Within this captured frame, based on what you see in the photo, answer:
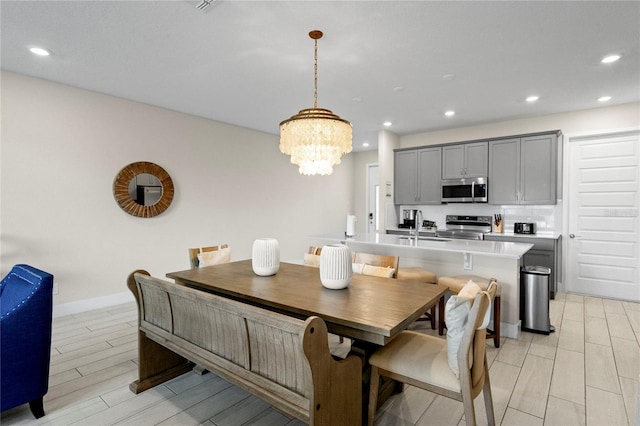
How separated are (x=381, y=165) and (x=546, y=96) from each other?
2590 millimetres

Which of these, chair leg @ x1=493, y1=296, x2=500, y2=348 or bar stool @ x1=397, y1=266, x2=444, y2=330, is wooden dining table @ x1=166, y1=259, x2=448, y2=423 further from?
chair leg @ x1=493, y1=296, x2=500, y2=348

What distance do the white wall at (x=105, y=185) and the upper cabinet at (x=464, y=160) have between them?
3197 mm

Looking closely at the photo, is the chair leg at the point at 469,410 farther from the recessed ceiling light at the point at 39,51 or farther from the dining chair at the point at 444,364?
the recessed ceiling light at the point at 39,51

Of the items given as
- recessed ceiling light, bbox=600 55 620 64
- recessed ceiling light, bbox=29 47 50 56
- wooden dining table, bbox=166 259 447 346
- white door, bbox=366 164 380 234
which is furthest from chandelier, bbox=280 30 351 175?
white door, bbox=366 164 380 234

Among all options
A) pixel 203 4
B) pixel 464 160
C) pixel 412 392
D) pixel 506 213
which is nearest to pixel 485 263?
pixel 412 392

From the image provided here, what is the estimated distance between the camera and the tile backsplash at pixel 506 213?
15.8 feet

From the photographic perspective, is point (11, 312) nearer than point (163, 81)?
Yes

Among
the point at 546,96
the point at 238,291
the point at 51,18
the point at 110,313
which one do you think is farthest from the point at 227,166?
the point at 546,96

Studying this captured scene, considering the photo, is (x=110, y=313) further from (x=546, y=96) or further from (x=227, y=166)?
(x=546, y=96)

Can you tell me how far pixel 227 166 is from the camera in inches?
209

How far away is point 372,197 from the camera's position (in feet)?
25.2

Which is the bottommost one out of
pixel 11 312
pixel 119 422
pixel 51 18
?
pixel 119 422

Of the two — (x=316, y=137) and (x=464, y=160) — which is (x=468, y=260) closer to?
(x=316, y=137)

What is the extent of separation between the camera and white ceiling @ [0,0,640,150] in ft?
7.48
